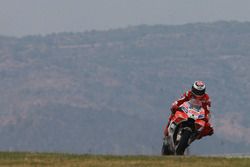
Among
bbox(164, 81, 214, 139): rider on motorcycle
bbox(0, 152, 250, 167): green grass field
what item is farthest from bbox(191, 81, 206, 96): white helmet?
bbox(0, 152, 250, 167): green grass field

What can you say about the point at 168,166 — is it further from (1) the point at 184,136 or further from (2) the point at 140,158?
(1) the point at 184,136

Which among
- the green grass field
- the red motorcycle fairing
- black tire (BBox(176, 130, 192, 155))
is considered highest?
the red motorcycle fairing

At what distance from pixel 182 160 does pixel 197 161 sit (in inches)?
17.7

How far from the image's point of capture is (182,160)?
27734 mm

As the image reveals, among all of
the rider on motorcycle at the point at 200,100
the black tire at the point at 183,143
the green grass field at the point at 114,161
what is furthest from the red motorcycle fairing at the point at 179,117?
the green grass field at the point at 114,161

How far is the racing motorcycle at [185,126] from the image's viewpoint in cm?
3145

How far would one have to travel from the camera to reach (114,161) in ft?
89.9

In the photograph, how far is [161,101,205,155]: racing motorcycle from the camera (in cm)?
3145

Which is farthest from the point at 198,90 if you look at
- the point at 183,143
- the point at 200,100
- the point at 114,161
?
the point at 114,161

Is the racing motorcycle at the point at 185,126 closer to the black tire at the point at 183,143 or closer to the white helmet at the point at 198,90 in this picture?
the black tire at the point at 183,143

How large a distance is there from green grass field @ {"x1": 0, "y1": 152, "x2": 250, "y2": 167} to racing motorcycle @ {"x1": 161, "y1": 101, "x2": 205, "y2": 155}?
280 cm

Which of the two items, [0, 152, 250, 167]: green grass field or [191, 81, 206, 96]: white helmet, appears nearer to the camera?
[0, 152, 250, 167]: green grass field

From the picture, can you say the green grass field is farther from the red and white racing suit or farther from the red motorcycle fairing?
the red motorcycle fairing

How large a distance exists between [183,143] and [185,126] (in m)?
0.64
